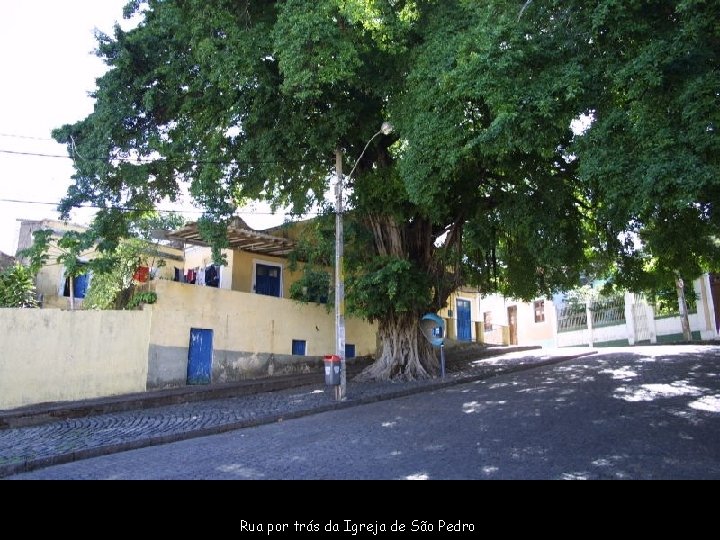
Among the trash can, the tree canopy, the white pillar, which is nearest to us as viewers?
the tree canopy

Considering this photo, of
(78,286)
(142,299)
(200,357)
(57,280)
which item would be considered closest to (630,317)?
(200,357)

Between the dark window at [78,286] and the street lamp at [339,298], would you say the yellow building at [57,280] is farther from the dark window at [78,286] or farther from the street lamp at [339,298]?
the street lamp at [339,298]

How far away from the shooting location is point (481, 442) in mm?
7676

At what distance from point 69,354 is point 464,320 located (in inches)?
783

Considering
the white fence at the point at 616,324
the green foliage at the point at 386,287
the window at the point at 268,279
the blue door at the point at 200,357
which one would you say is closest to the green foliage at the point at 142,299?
the blue door at the point at 200,357

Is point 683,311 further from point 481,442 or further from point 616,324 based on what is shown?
point 481,442

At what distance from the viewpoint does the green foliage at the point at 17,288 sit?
600 inches

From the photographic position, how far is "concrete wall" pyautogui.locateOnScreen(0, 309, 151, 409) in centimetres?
1253

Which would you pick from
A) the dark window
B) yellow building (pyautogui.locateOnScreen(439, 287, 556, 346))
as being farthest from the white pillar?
the dark window

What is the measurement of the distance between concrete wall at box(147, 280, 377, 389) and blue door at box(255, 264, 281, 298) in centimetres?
214

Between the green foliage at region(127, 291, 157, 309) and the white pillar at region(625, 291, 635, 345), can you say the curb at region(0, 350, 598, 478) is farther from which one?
the white pillar at region(625, 291, 635, 345)

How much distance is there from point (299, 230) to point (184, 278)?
4329 millimetres

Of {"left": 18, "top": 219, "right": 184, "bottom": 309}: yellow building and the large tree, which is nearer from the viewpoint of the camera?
the large tree

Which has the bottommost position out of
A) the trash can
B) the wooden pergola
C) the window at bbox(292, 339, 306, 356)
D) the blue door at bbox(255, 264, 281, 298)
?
the trash can
